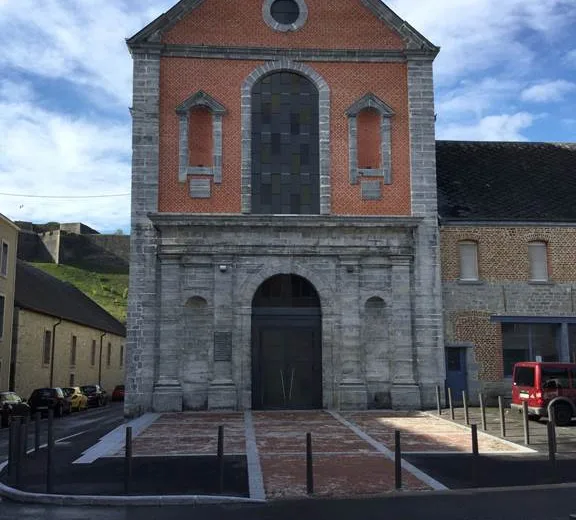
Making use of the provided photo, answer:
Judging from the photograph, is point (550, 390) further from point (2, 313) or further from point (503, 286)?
point (2, 313)

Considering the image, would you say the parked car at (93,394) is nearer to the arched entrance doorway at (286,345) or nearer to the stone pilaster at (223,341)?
the stone pilaster at (223,341)

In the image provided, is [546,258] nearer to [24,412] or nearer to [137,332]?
[137,332]

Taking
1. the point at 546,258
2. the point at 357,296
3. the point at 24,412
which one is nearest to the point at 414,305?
the point at 357,296

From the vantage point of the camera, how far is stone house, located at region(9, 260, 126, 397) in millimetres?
34850

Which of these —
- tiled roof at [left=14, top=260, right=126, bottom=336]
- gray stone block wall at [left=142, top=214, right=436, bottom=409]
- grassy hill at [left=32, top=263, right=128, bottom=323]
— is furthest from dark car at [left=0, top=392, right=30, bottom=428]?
grassy hill at [left=32, top=263, right=128, bottom=323]

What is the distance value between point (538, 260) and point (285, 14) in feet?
41.6

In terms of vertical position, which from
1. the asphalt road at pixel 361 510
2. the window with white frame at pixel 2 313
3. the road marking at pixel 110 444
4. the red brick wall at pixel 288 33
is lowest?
the asphalt road at pixel 361 510

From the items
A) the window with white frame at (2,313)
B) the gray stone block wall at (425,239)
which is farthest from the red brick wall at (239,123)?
the window with white frame at (2,313)

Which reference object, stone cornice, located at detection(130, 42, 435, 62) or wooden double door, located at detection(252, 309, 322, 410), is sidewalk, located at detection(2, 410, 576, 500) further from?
stone cornice, located at detection(130, 42, 435, 62)

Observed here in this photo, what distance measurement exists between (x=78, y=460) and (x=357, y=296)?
1257 centimetres

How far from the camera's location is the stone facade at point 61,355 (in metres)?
34.6

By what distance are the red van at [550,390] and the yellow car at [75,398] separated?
22.1 m

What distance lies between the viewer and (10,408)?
25.6 metres

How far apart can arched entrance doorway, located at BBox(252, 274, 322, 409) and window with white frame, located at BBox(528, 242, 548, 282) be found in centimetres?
807
